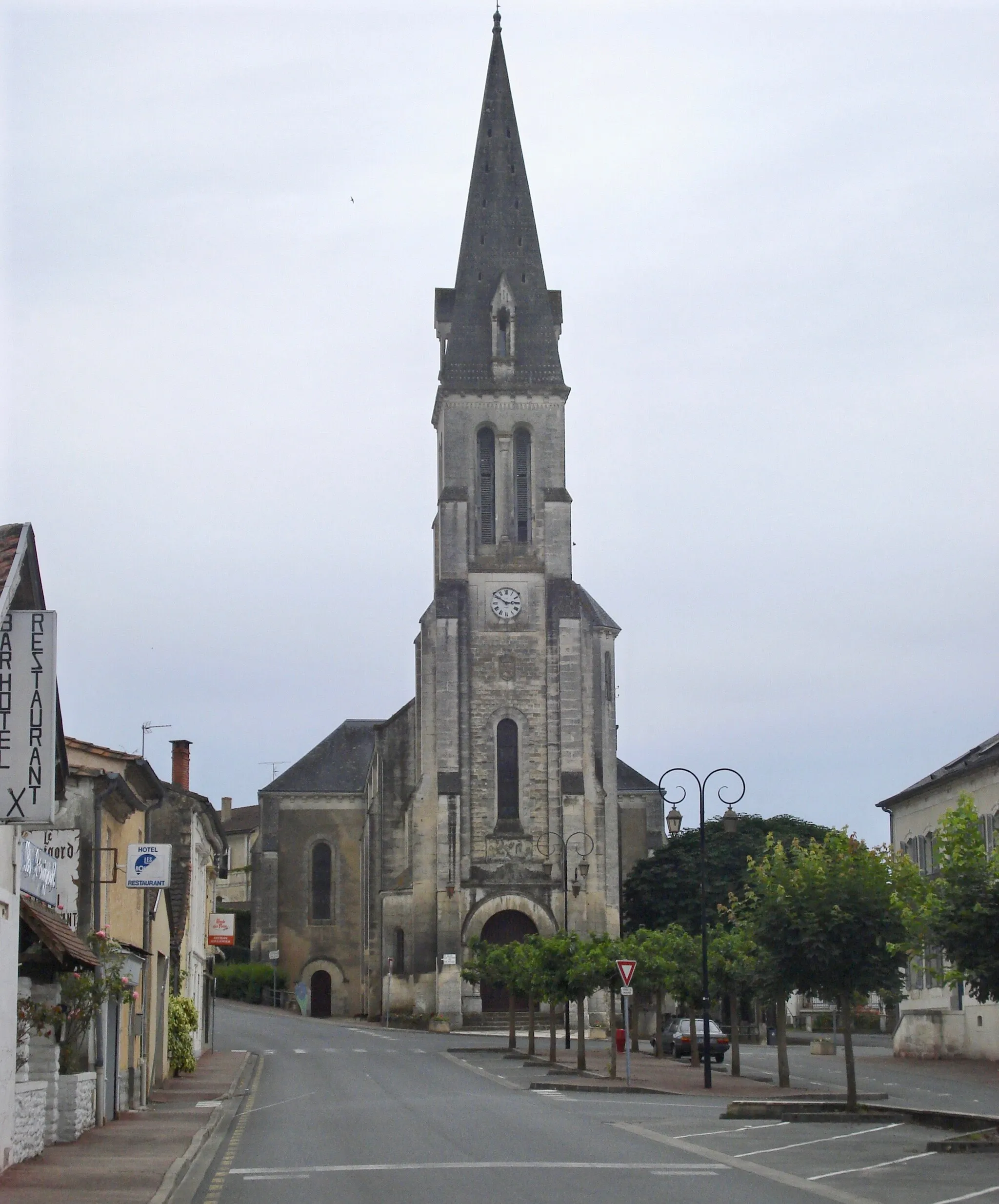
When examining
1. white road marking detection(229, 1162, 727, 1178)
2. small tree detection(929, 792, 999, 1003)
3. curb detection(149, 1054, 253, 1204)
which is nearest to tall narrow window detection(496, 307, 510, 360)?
curb detection(149, 1054, 253, 1204)

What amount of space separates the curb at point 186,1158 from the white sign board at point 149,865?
3738 mm

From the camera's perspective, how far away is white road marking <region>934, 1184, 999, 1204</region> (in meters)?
14.9

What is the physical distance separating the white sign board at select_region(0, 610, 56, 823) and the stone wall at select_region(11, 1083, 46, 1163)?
463cm

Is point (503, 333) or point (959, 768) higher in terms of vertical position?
point (503, 333)

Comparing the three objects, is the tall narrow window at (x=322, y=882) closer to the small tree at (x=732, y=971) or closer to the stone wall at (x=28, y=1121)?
the small tree at (x=732, y=971)

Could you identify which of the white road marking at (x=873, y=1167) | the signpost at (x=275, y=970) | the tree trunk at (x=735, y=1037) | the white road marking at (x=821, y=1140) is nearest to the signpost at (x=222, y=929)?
the tree trunk at (x=735, y=1037)

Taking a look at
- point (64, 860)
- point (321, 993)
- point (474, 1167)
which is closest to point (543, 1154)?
point (474, 1167)

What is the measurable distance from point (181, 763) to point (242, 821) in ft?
197

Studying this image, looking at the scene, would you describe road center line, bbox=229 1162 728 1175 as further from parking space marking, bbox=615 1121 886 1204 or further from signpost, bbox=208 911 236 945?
signpost, bbox=208 911 236 945

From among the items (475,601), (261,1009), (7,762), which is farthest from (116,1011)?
(261,1009)

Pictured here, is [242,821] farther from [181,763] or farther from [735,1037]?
A: [735,1037]

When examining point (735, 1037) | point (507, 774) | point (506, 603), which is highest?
point (506, 603)

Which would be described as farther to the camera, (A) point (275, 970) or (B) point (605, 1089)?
(A) point (275, 970)

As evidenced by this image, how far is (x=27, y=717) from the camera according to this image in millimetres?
16141
